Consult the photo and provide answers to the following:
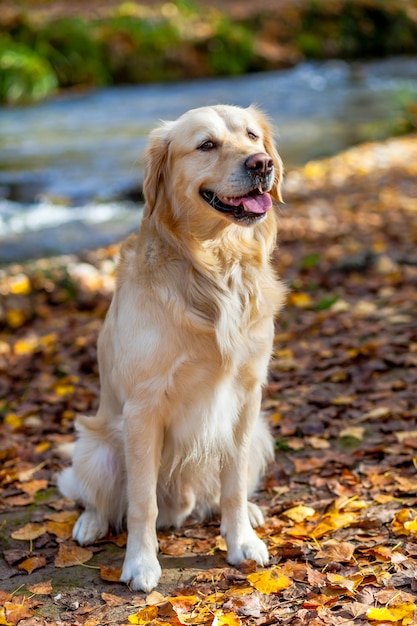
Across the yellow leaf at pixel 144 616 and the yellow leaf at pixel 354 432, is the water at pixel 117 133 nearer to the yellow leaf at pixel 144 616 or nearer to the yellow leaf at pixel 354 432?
the yellow leaf at pixel 354 432

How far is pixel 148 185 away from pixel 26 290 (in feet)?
12.3

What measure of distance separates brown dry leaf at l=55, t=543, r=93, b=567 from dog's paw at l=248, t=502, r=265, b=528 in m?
0.71

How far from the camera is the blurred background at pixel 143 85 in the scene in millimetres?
9609

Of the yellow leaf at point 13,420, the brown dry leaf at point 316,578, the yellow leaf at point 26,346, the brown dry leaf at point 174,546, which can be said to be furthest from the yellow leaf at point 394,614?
the yellow leaf at point 26,346

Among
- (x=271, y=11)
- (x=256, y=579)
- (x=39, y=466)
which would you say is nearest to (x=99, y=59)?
(x=271, y=11)

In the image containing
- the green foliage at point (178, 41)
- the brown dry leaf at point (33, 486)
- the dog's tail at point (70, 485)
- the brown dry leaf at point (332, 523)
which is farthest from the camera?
the green foliage at point (178, 41)

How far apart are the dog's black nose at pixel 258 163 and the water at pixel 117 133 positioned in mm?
3215

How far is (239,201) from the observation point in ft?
9.43

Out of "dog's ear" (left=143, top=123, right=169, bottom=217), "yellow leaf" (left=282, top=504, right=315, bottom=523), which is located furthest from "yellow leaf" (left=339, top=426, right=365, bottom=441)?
"dog's ear" (left=143, top=123, right=169, bottom=217)

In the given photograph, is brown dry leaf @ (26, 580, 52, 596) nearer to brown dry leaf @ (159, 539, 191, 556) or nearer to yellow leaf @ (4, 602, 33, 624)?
yellow leaf @ (4, 602, 33, 624)

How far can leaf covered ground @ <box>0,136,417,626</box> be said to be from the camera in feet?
9.09

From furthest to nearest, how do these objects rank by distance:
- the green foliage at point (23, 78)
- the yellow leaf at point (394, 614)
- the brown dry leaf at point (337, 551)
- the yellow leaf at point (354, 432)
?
1. the green foliage at point (23, 78)
2. the yellow leaf at point (354, 432)
3. the brown dry leaf at point (337, 551)
4. the yellow leaf at point (394, 614)

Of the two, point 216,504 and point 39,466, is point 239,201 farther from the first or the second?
point 39,466

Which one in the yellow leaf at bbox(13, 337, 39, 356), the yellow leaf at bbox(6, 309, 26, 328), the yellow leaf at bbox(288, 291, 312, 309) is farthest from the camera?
the yellow leaf at bbox(6, 309, 26, 328)
